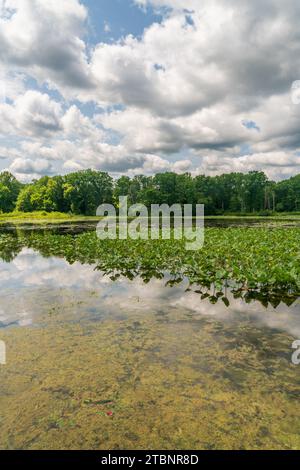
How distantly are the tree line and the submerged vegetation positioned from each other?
6772 cm

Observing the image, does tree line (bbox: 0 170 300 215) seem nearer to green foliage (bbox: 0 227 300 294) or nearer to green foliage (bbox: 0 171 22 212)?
green foliage (bbox: 0 171 22 212)

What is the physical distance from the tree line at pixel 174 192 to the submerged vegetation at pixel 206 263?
6772 cm

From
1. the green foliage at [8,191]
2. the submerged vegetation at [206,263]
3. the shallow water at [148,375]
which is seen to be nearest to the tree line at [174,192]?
the green foliage at [8,191]

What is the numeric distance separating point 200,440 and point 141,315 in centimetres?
386

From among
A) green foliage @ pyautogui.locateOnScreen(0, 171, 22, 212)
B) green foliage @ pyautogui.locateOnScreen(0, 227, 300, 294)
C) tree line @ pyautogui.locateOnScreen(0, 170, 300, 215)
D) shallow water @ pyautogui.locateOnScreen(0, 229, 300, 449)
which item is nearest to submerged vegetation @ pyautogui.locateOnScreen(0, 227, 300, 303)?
green foliage @ pyautogui.locateOnScreen(0, 227, 300, 294)

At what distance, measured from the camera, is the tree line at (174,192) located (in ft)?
275

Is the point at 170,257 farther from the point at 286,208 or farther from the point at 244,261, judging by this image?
the point at 286,208

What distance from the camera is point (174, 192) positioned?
97.4 m

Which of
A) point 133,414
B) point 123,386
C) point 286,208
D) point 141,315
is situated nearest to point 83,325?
point 141,315

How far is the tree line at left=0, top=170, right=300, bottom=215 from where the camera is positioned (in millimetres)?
83875

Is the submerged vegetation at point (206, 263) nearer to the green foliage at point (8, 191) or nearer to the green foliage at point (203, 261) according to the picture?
the green foliage at point (203, 261)

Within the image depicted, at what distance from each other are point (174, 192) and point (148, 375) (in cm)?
9448

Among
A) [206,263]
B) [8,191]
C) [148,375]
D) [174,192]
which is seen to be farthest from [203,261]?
[8,191]

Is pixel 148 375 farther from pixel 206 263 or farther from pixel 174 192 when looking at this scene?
pixel 174 192
